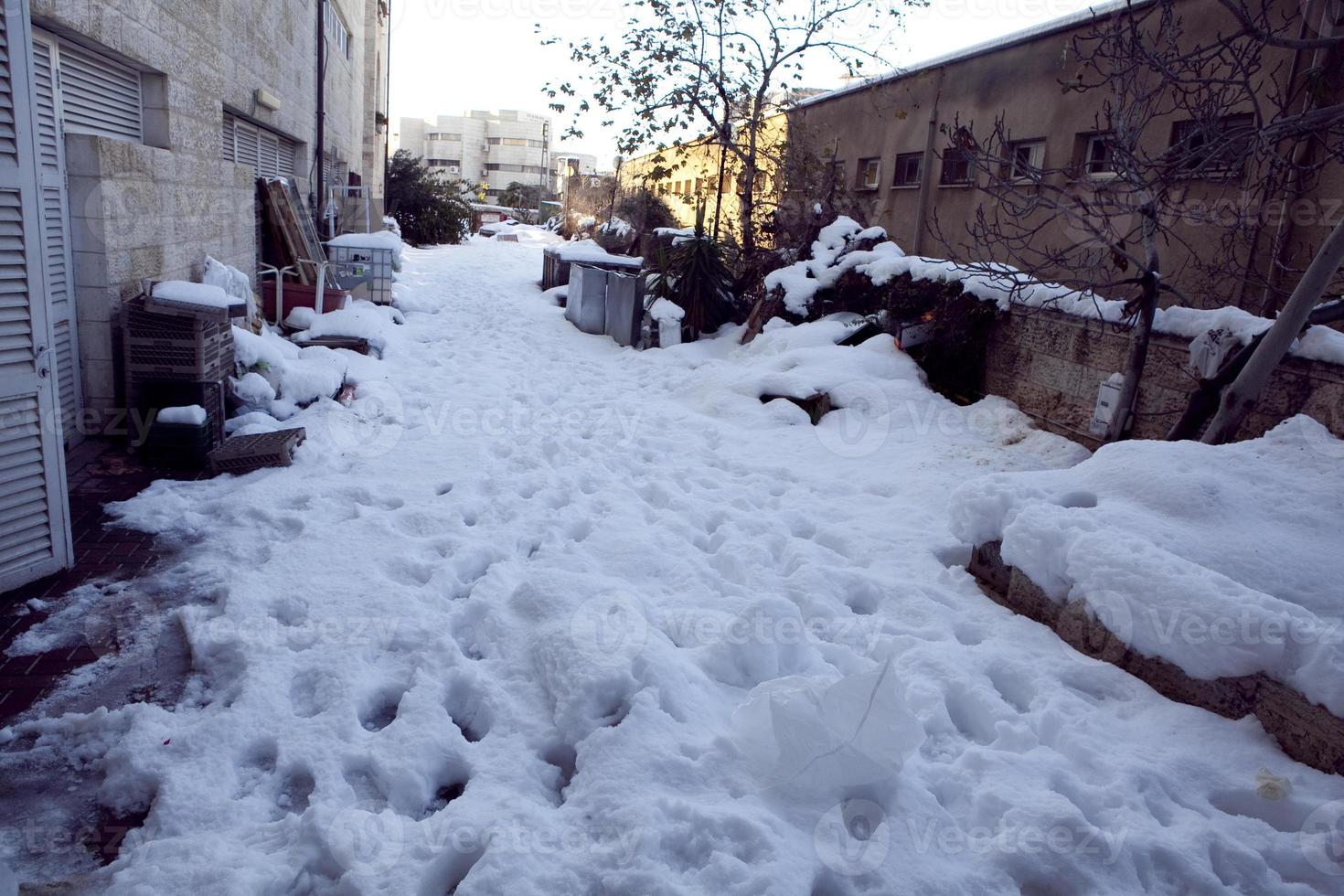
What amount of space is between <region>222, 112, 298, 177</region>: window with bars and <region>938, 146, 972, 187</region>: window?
8.59 m

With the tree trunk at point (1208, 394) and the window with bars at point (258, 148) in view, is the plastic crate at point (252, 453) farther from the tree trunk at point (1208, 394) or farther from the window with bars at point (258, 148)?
the tree trunk at point (1208, 394)

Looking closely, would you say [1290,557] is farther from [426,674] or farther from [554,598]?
[426,674]

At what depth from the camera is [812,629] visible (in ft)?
12.0

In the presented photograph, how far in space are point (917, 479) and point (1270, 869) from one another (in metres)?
3.33

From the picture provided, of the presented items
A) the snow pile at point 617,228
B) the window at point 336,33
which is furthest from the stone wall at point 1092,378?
the snow pile at point 617,228

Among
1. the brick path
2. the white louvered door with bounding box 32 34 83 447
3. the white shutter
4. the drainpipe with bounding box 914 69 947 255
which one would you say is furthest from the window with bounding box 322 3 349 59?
the brick path

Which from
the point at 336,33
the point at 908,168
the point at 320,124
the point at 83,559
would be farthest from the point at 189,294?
the point at 336,33

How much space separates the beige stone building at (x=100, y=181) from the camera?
3.60 meters

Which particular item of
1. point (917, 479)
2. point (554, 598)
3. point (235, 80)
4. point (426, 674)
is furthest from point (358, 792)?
point (235, 80)

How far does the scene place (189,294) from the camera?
581 centimetres

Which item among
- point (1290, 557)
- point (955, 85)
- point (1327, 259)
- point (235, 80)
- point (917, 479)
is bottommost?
point (917, 479)

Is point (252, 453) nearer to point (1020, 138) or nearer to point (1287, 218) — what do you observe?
point (1287, 218)

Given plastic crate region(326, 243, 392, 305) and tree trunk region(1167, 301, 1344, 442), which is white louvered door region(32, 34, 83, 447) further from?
tree trunk region(1167, 301, 1344, 442)

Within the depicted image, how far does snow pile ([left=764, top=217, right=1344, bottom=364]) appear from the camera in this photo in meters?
4.77
